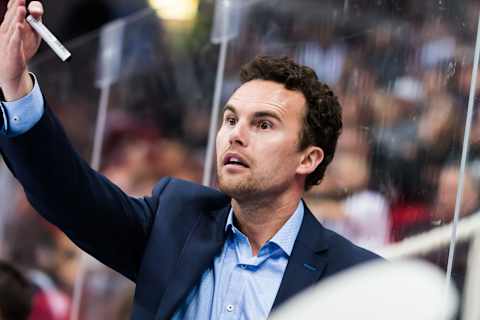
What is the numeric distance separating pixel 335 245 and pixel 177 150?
5.67 feet

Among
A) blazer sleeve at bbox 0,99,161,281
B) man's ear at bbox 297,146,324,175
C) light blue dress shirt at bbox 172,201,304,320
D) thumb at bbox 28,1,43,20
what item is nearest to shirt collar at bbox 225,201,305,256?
light blue dress shirt at bbox 172,201,304,320

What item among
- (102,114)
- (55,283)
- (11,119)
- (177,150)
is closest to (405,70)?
(11,119)

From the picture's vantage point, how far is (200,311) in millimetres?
2080

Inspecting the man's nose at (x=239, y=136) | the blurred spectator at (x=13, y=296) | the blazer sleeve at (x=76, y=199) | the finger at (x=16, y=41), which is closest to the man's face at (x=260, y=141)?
the man's nose at (x=239, y=136)

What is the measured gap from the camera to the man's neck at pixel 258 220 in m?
2.18

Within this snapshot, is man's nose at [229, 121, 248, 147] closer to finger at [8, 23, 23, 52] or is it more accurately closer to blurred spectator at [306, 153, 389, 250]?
blurred spectator at [306, 153, 389, 250]

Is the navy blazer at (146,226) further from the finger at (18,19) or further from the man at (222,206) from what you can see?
the finger at (18,19)

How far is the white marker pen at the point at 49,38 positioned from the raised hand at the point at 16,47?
1cm

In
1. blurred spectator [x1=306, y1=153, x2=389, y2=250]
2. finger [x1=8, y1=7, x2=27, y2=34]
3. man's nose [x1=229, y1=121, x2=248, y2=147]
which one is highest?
finger [x1=8, y1=7, x2=27, y2=34]

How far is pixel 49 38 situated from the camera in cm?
183

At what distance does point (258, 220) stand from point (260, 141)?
0.20 metres

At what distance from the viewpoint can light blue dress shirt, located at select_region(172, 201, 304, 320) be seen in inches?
80.9

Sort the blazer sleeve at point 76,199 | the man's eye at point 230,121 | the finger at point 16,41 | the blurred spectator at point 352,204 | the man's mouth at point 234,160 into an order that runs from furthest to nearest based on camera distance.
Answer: the blurred spectator at point 352,204 → the man's eye at point 230,121 → the man's mouth at point 234,160 → the blazer sleeve at point 76,199 → the finger at point 16,41

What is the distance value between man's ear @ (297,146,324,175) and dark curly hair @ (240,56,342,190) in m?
0.02
